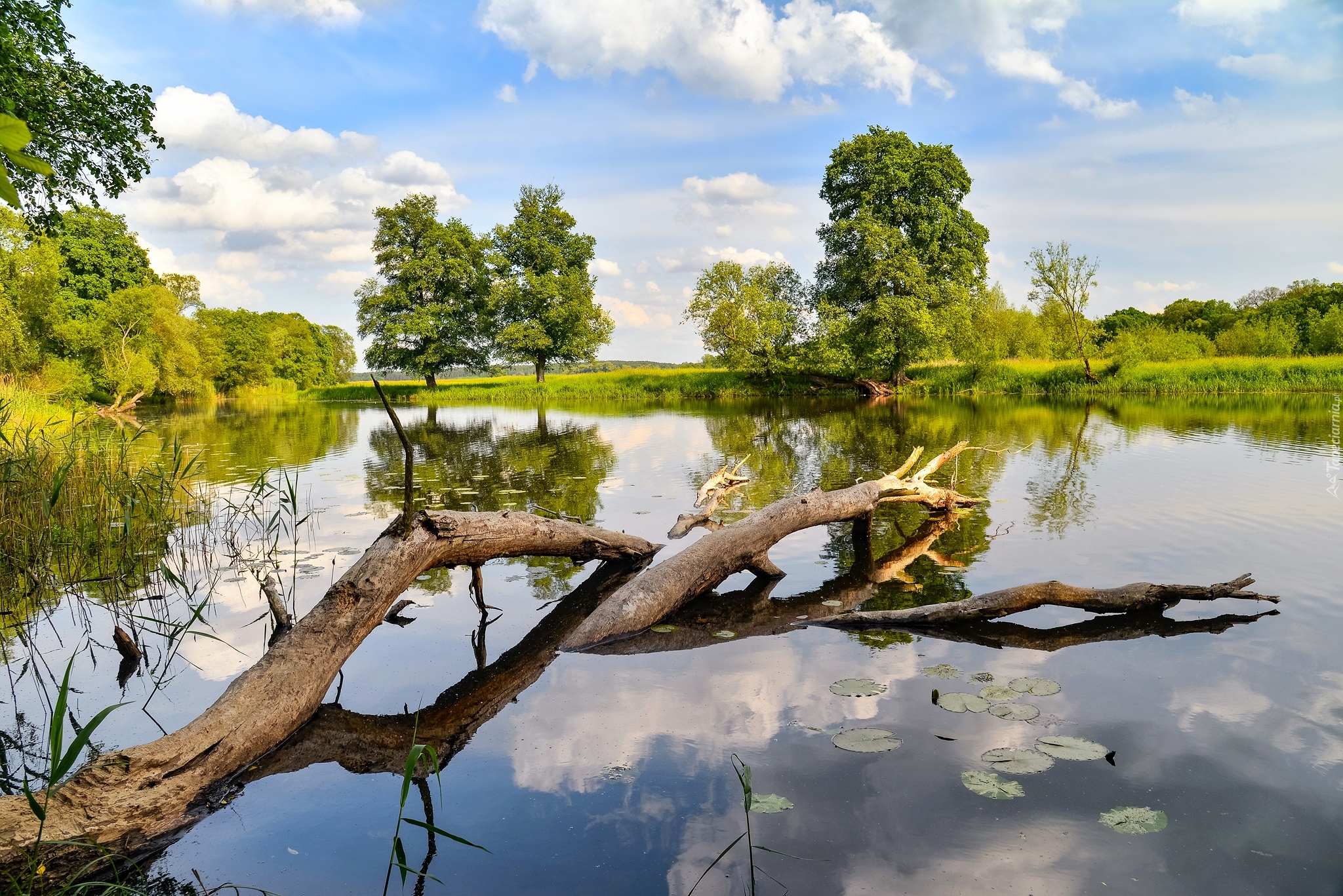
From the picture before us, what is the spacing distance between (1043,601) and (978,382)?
136 ft

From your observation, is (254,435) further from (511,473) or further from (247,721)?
(247,721)

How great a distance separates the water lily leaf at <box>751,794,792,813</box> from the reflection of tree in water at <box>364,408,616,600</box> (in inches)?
146

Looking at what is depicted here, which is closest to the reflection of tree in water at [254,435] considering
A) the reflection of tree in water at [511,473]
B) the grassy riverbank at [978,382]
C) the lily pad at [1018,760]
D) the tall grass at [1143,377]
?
the reflection of tree in water at [511,473]

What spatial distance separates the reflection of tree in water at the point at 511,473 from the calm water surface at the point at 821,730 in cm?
85

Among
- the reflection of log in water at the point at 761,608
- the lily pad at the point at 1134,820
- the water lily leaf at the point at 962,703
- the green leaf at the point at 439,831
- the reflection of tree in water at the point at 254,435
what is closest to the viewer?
the green leaf at the point at 439,831

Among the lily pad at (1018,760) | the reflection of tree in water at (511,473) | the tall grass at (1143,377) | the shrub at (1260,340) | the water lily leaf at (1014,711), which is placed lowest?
the lily pad at (1018,760)

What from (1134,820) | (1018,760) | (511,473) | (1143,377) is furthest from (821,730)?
(1143,377)

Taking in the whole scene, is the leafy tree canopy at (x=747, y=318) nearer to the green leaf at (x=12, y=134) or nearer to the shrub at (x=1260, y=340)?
the shrub at (x=1260, y=340)

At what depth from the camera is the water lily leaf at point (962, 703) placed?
16.1ft

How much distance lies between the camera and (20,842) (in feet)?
10.5

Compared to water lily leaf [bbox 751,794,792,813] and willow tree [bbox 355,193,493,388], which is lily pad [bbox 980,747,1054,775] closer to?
water lily leaf [bbox 751,794,792,813]

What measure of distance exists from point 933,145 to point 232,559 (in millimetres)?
44128

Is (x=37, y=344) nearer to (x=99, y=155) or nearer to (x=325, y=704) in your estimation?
(x=99, y=155)

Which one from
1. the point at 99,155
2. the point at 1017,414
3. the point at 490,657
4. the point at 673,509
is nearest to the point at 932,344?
the point at 1017,414
